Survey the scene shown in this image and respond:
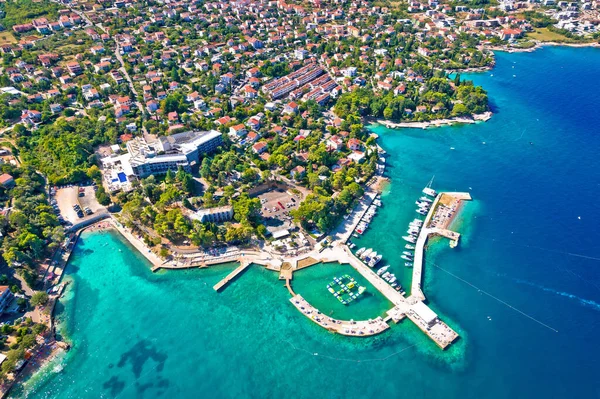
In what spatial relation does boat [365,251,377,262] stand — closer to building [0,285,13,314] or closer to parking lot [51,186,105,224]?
parking lot [51,186,105,224]

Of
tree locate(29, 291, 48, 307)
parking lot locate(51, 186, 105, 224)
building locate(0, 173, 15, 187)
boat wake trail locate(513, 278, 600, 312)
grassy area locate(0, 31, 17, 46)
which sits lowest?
boat wake trail locate(513, 278, 600, 312)

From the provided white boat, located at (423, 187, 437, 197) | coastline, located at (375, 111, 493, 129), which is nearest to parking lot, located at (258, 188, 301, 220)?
white boat, located at (423, 187, 437, 197)

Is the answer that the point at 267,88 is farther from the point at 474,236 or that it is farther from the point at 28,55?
the point at 28,55

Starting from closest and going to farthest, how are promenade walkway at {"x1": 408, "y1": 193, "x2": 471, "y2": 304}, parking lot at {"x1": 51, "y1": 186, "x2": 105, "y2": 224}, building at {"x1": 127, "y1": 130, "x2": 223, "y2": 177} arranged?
promenade walkway at {"x1": 408, "y1": 193, "x2": 471, "y2": 304}
parking lot at {"x1": 51, "y1": 186, "x2": 105, "y2": 224}
building at {"x1": 127, "y1": 130, "x2": 223, "y2": 177}

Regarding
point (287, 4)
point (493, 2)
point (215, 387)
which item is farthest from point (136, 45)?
point (493, 2)

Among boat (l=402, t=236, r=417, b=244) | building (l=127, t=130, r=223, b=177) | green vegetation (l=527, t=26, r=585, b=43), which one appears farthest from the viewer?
green vegetation (l=527, t=26, r=585, b=43)
